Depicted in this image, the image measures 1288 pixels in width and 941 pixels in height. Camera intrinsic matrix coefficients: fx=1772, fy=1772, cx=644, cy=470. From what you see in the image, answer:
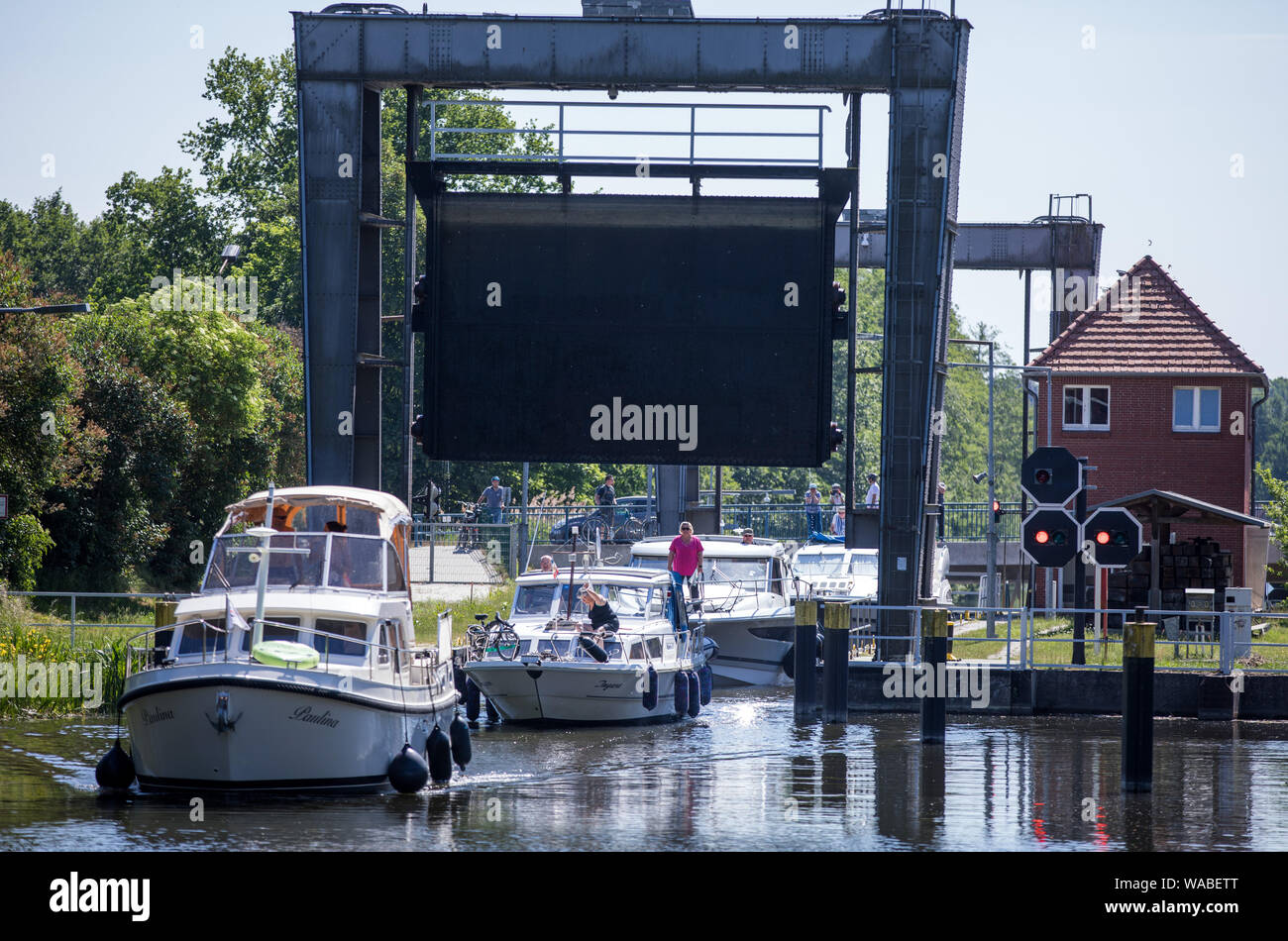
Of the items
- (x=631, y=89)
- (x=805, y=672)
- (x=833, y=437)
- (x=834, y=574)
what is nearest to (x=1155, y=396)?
(x=834, y=574)

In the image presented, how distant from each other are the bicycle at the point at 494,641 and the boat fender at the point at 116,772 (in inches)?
276

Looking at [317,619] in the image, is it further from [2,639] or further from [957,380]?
[957,380]

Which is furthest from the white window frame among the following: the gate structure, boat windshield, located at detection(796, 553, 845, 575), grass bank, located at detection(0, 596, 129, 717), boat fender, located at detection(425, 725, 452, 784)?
boat fender, located at detection(425, 725, 452, 784)

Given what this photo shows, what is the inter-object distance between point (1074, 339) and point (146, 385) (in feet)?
77.6

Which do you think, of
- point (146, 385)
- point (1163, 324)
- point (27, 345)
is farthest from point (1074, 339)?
point (27, 345)

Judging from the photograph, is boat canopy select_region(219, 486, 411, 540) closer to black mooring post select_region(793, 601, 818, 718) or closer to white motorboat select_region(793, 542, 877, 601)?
black mooring post select_region(793, 601, 818, 718)

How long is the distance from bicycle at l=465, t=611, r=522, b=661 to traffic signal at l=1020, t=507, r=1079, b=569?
7054 mm

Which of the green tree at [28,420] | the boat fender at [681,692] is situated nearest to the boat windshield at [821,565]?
the boat fender at [681,692]

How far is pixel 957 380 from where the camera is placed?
11150cm

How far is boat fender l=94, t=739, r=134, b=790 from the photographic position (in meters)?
17.9

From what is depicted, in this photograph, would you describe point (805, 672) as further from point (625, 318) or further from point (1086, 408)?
point (1086, 408)

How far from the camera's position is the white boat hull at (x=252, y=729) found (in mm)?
17000

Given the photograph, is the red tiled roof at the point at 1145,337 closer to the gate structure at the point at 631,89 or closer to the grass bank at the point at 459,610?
the grass bank at the point at 459,610
